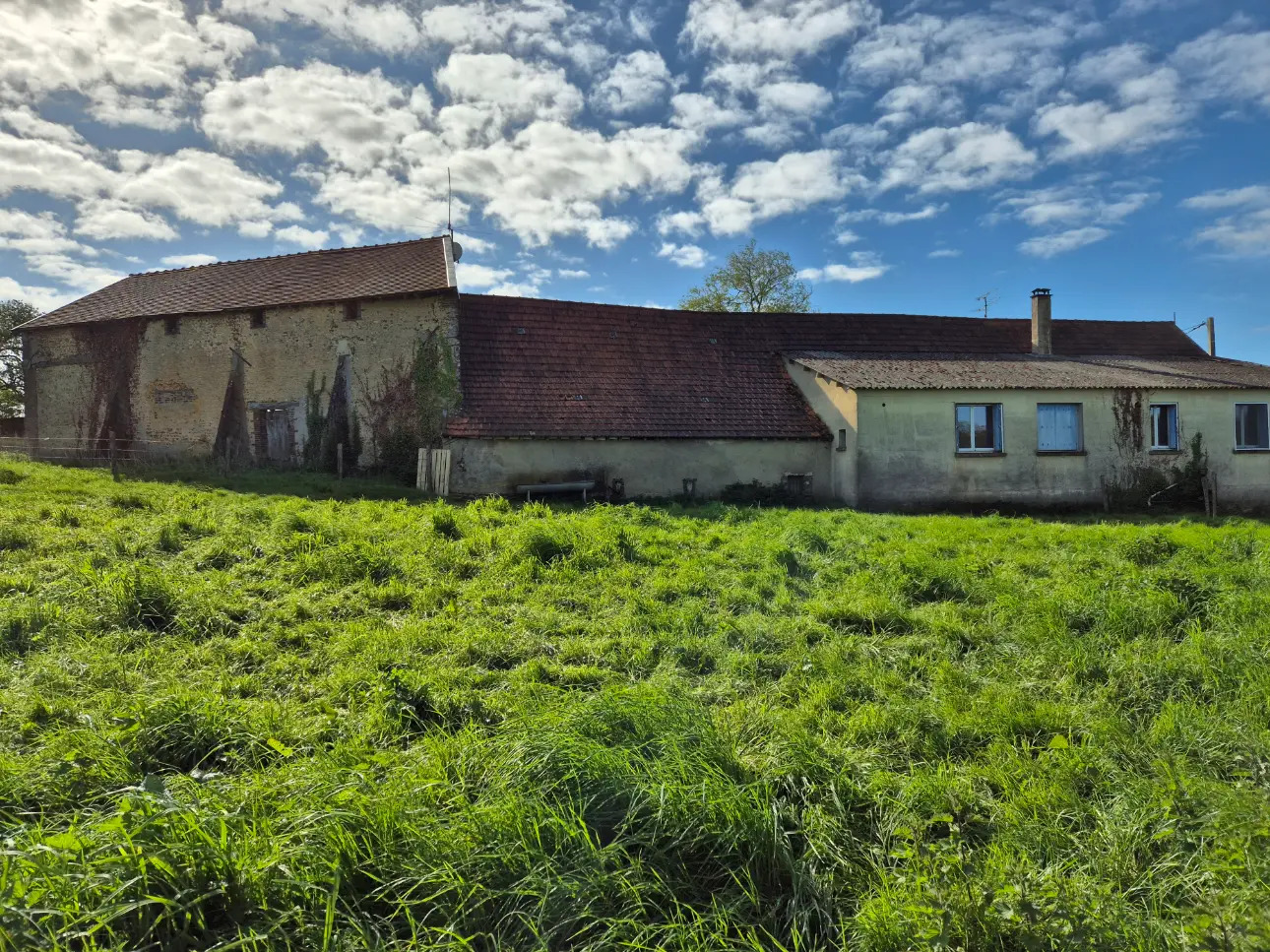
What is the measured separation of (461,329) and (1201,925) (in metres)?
16.7

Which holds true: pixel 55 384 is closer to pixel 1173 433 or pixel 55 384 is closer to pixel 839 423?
pixel 839 423

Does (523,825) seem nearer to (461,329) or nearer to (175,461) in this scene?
(461,329)

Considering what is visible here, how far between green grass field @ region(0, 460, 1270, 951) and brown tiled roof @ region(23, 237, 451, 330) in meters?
11.2

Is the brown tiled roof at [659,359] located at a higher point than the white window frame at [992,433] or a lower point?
higher

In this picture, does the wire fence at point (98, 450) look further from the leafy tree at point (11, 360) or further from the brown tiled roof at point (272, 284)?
the leafy tree at point (11, 360)

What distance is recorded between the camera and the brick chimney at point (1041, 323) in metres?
21.0

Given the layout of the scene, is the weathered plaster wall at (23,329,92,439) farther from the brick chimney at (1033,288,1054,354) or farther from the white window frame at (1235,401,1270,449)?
the white window frame at (1235,401,1270,449)

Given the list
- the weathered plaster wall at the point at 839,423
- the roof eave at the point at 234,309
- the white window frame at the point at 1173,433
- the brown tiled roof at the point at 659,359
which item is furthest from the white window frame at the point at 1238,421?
the roof eave at the point at 234,309

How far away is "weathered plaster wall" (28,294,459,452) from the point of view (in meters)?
17.2

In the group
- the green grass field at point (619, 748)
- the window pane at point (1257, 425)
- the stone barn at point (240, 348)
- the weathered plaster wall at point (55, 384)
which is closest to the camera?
the green grass field at point (619, 748)

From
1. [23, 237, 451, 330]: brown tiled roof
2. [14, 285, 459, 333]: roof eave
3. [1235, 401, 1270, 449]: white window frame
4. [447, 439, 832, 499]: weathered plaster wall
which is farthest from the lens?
[23, 237, 451, 330]: brown tiled roof

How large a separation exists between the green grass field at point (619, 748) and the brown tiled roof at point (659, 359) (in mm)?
7847

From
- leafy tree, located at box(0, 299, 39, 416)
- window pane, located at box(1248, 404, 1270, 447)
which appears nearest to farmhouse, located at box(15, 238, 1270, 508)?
window pane, located at box(1248, 404, 1270, 447)

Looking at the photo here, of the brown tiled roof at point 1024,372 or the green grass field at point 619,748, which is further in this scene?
the brown tiled roof at point 1024,372
